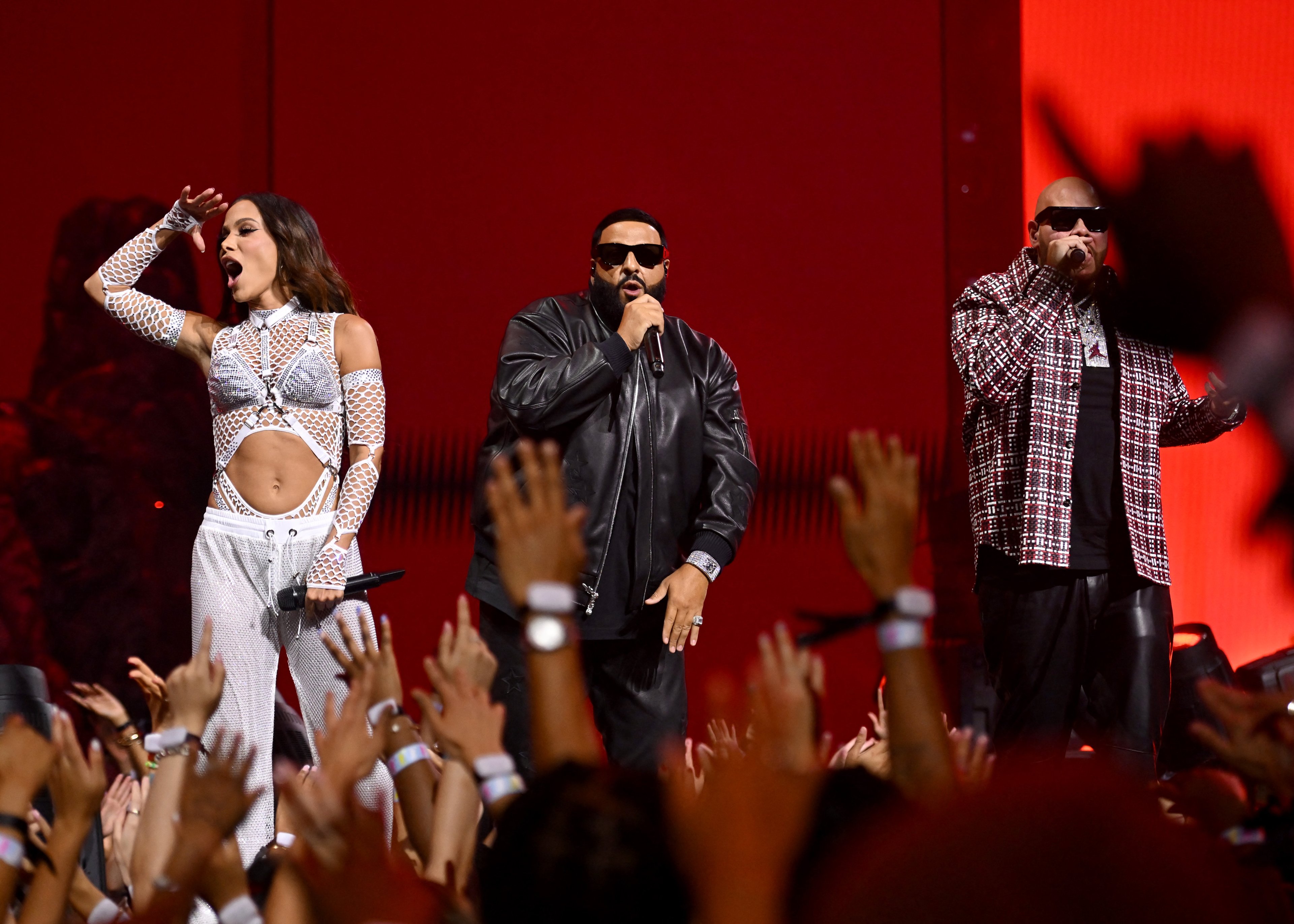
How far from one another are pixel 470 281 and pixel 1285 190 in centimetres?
266

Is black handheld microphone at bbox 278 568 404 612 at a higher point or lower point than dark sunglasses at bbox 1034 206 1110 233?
lower

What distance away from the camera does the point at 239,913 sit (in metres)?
1.28

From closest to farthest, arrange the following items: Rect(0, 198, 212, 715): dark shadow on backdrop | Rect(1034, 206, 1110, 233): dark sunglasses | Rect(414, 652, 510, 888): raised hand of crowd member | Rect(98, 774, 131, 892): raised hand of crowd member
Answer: Rect(414, 652, 510, 888): raised hand of crowd member → Rect(98, 774, 131, 892): raised hand of crowd member → Rect(1034, 206, 1110, 233): dark sunglasses → Rect(0, 198, 212, 715): dark shadow on backdrop

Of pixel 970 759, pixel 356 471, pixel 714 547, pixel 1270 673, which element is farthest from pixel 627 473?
pixel 1270 673

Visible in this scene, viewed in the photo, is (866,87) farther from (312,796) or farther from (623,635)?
(312,796)

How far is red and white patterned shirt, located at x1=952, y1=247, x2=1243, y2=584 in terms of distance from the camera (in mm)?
3119

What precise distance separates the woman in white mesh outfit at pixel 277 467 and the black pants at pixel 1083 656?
1.42 m

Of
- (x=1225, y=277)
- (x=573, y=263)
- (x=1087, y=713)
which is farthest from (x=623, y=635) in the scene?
(x=1225, y=277)

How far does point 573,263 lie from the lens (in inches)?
181

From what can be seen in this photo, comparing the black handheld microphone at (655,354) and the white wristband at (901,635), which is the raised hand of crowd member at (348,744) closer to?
the white wristband at (901,635)

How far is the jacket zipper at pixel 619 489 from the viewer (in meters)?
3.05

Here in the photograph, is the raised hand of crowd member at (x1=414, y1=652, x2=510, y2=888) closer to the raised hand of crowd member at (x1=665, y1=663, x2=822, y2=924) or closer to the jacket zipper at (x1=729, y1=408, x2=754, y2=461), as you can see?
the raised hand of crowd member at (x1=665, y1=663, x2=822, y2=924)

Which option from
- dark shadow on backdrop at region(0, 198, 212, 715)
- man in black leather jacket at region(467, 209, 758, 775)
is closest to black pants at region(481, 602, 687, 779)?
man in black leather jacket at region(467, 209, 758, 775)

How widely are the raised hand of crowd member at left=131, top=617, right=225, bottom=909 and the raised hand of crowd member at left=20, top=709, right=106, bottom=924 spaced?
0.17m
